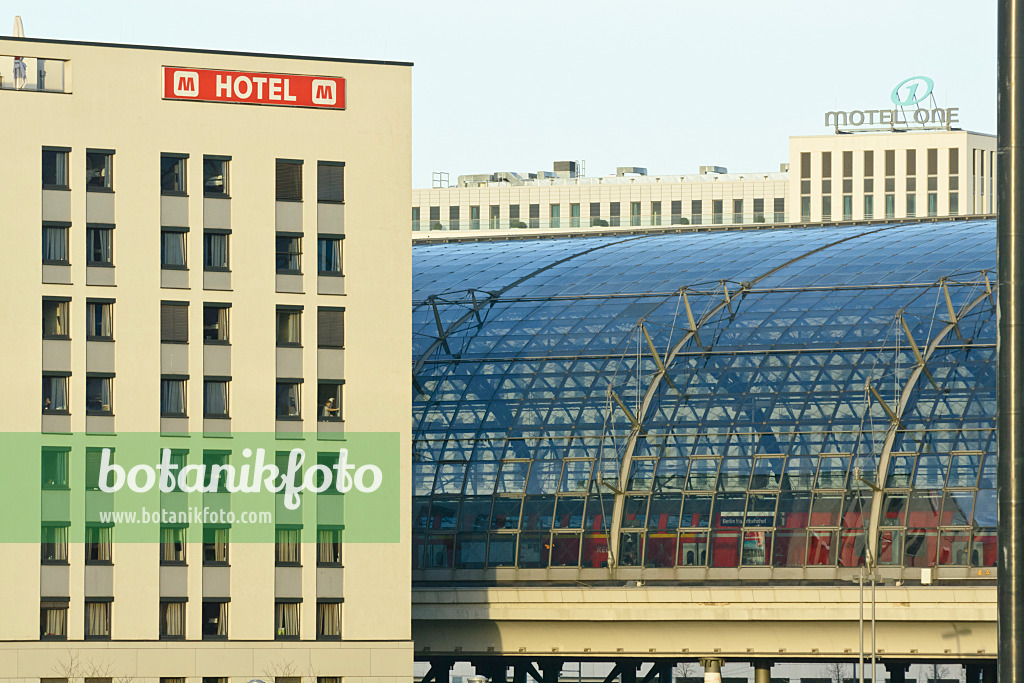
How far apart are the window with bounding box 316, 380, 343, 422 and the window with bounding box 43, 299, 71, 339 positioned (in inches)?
432

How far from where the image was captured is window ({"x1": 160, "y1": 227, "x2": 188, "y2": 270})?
72875 mm

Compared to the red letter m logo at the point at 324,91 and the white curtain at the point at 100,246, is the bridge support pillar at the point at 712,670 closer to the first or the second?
the red letter m logo at the point at 324,91

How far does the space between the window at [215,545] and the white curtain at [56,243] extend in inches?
503

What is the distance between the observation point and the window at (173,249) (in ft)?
239

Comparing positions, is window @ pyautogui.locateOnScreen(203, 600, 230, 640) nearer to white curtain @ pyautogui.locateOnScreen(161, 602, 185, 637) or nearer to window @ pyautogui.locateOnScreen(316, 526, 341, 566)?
white curtain @ pyautogui.locateOnScreen(161, 602, 185, 637)

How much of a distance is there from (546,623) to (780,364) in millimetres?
16309

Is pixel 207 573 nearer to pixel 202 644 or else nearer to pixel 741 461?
pixel 202 644

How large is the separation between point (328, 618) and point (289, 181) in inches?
747

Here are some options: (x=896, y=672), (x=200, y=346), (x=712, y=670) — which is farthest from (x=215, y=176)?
(x=896, y=672)

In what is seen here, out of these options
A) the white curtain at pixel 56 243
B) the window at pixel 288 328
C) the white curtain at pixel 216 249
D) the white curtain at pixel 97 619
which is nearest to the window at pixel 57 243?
the white curtain at pixel 56 243

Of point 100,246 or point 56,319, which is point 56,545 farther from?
point 100,246

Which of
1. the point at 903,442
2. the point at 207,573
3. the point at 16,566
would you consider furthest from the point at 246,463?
the point at 903,442

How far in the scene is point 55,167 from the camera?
71.1 meters

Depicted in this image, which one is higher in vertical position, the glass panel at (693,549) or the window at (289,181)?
the window at (289,181)
